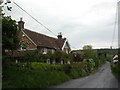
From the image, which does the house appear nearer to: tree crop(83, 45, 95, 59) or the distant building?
the distant building

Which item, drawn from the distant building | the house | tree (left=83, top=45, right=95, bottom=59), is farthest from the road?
tree (left=83, top=45, right=95, bottom=59)

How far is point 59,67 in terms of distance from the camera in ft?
129

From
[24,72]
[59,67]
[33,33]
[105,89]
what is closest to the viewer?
[105,89]

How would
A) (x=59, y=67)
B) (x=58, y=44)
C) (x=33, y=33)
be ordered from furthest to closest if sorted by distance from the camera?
(x=58, y=44), (x=33, y=33), (x=59, y=67)

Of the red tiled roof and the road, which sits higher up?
the red tiled roof

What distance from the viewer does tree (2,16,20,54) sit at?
900 inches

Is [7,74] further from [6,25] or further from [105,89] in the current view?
[105,89]

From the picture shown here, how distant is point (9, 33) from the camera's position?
79.6ft

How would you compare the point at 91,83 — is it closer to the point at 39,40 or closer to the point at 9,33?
the point at 9,33

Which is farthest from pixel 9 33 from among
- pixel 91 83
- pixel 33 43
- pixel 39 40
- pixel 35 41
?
pixel 39 40

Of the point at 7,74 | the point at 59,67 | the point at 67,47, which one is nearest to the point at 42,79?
the point at 7,74

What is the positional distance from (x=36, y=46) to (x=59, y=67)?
11.4m

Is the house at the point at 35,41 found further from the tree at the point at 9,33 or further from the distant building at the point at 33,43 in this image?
the tree at the point at 9,33

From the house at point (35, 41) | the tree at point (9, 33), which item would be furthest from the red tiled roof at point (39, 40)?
the tree at point (9, 33)
